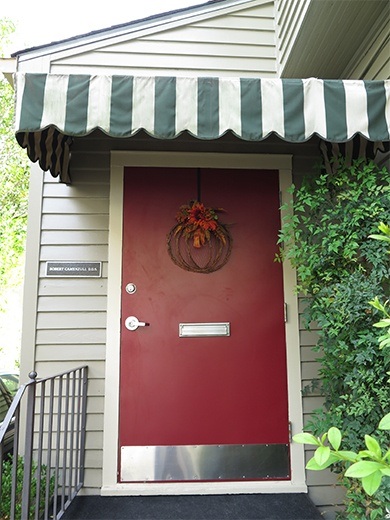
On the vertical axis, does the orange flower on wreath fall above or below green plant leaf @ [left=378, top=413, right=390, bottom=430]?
above

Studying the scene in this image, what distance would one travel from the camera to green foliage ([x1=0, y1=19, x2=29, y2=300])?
8.46m

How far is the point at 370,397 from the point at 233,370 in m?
0.90

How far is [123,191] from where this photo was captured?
102 inches

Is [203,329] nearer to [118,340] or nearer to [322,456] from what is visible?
[118,340]

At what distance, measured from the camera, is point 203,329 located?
2.46 metres

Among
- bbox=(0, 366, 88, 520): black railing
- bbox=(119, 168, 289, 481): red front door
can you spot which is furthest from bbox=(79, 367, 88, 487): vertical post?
bbox=(119, 168, 289, 481): red front door

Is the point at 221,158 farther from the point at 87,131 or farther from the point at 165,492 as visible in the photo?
the point at 165,492

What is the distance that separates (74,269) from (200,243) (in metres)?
0.83

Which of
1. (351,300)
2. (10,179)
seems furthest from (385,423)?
(10,179)

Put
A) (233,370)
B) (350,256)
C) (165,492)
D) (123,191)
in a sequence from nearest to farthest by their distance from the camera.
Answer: (350,256), (165,492), (233,370), (123,191)

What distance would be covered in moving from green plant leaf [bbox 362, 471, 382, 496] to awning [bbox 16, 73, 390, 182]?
56.7 inches

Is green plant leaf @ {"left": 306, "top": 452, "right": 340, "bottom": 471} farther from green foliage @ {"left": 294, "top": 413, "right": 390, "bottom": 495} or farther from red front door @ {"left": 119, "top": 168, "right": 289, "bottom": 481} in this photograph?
red front door @ {"left": 119, "top": 168, "right": 289, "bottom": 481}

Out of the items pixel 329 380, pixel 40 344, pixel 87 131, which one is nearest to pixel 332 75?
pixel 87 131

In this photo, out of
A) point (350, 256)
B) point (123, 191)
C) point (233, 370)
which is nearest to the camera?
point (350, 256)
